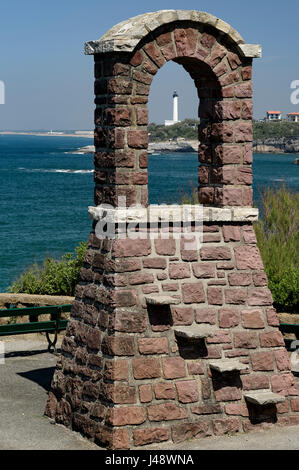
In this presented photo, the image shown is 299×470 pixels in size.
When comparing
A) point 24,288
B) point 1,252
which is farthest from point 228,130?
point 1,252

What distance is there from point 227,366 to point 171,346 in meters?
0.59

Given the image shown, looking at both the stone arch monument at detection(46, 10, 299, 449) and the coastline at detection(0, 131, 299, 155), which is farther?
the coastline at detection(0, 131, 299, 155)

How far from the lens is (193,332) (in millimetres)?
7883

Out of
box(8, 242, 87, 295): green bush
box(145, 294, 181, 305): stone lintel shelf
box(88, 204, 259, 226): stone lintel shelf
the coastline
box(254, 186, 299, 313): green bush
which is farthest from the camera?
the coastline

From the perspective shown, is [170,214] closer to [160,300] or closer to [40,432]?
[160,300]

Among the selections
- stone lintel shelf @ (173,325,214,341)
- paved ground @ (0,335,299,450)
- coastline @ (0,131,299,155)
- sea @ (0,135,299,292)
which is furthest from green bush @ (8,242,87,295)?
coastline @ (0,131,299,155)

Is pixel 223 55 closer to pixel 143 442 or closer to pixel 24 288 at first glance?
pixel 143 442

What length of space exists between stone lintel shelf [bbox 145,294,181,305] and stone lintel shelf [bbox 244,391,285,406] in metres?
1.26

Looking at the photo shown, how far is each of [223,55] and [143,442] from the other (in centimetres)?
393

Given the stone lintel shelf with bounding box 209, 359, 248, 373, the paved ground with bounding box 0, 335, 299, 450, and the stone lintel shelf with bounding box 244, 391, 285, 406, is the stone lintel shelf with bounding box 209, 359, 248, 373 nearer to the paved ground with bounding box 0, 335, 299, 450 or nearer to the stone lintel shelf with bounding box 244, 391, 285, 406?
the stone lintel shelf with bounding box 244, 391, 285, 406

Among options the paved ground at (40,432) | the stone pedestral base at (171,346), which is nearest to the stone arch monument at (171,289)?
the stone pedestral base at (171,346)

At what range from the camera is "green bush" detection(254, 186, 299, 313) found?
39.6 ft

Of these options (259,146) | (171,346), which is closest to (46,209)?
(171,346)

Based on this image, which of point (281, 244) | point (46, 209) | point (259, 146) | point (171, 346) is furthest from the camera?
point (259, 146)
